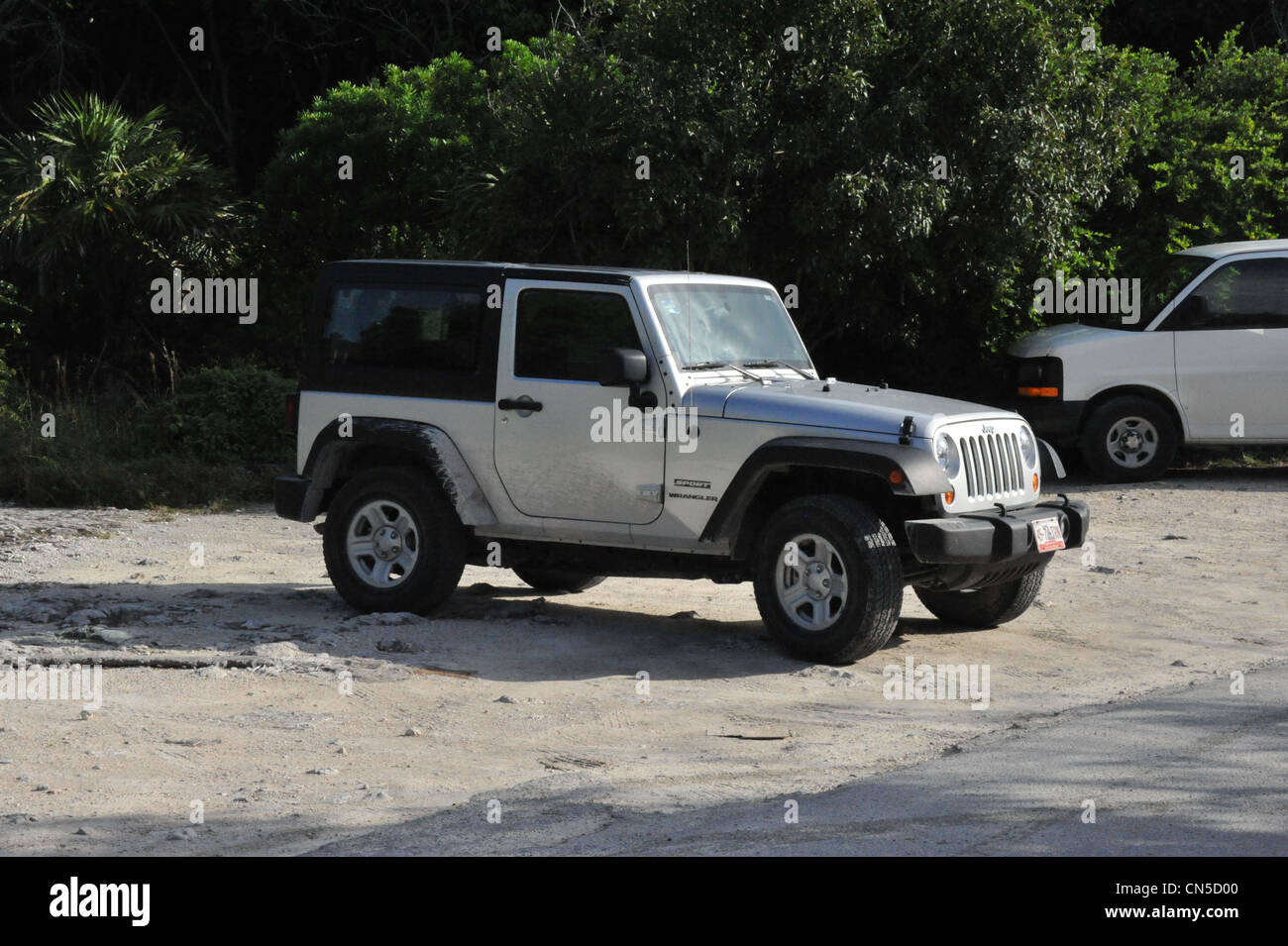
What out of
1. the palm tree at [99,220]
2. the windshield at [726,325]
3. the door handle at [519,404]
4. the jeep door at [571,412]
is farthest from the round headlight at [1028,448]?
the palm tree at [99,220]

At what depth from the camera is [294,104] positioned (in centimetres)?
2556

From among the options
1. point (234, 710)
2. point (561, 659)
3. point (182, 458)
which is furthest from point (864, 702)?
point (182, 458)

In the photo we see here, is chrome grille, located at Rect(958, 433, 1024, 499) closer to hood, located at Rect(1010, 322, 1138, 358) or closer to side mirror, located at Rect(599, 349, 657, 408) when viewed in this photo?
side mirror, located at Rect(599, 349, 657, 408)

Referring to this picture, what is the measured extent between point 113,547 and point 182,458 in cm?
326

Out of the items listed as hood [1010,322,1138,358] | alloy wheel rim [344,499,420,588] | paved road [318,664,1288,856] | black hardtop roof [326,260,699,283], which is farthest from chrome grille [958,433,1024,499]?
hood [1010,322,1138,358]

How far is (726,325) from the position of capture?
936cm

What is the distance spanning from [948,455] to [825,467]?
2.06 ft

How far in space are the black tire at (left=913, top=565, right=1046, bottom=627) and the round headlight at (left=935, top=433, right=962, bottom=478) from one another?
117 centimetres

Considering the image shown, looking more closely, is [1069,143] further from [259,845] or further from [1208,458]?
[259,845]

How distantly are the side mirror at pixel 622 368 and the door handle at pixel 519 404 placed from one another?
2.08 ft

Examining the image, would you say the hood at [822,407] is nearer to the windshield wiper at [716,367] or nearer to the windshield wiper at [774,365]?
the windshield wiper at [716,367]

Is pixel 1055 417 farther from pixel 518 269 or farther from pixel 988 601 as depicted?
pixel 518 269

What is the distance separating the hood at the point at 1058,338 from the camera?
1563cm

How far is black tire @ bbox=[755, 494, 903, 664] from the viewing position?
823 cm
